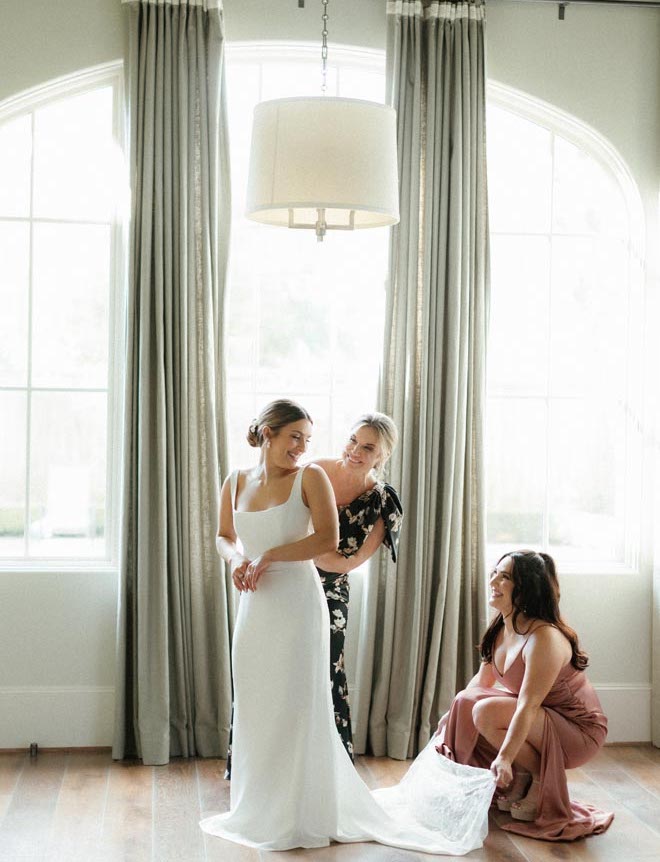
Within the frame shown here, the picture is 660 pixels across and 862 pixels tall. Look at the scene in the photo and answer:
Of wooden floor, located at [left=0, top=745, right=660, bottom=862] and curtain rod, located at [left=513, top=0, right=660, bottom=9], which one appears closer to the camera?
wooden floor, located at [left=0, top=745, right=660, bottom=862]

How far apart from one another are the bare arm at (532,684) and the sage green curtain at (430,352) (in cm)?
91

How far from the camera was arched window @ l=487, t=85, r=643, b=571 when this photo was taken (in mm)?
5152

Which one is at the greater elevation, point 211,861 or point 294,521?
point 294,521

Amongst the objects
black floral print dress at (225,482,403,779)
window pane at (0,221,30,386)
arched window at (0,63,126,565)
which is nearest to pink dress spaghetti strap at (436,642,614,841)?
black floral print dress at (225,482,403,779)

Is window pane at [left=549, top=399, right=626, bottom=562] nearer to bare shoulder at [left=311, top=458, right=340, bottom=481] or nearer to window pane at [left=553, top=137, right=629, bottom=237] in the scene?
window pane at [left=553, top=137, right=629, bottom=237]

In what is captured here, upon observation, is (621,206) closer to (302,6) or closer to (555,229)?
(555,229)

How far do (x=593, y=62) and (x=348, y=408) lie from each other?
1.93 m

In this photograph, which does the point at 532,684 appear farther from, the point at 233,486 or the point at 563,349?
the point at 563,349

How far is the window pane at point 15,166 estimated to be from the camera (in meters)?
4.85

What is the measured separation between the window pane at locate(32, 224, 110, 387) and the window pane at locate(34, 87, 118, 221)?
102mm

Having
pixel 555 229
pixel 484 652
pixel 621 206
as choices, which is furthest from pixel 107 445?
pixel 621 206

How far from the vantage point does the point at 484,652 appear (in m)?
4.18

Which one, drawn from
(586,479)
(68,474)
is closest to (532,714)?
(586,479)

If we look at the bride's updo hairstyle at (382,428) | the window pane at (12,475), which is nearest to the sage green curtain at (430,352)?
the bride's updo hairstyle at (382,428)
